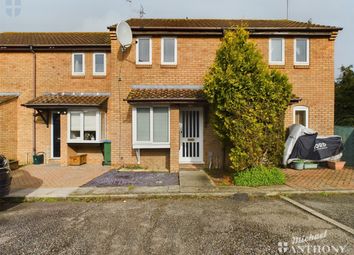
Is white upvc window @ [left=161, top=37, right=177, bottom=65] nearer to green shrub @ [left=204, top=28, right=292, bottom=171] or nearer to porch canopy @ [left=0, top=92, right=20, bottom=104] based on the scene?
green shrub @ [left=204, top=28, right=292, bottom=171]

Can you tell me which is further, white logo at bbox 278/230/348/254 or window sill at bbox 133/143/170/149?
window sill at bbox 133/143/170/149

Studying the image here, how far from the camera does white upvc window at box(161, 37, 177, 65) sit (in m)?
11.9

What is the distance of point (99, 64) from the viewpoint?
44.7 feet

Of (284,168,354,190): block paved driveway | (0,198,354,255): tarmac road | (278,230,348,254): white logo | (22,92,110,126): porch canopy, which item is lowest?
(0,198,354,255): tarmac road

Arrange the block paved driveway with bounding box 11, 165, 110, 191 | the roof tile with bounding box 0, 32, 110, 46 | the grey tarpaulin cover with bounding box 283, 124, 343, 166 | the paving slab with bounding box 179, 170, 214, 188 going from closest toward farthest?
the paving slab with bounding box 179, 170, 214, 188, the block paved driveway with bounding box 11, 165, 110, 191, the grey tarpaulin cover with bounding box 283, 124, 343, 166, the roof tile with bounding box 0, 32, 110, 46

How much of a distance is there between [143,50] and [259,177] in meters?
7.38

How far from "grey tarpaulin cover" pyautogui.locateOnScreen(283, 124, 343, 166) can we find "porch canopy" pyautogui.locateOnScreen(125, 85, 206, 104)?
12.7ft

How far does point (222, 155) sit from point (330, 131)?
16.6 ft

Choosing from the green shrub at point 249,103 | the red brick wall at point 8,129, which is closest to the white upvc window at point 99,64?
the red brick wall at point 8,129

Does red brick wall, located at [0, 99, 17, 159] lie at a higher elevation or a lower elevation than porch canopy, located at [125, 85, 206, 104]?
lower

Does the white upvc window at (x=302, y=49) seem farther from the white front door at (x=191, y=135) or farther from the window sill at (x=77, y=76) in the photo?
the window sill at (x=77, y=76)

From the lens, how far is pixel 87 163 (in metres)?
12.9

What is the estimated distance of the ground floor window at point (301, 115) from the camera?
12055 mm

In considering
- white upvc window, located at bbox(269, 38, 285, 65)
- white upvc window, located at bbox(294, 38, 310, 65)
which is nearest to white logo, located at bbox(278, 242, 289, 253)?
white upvc window, located at bbox(269, 38, 285, 65)
